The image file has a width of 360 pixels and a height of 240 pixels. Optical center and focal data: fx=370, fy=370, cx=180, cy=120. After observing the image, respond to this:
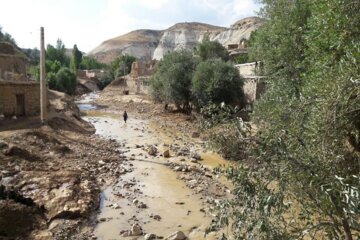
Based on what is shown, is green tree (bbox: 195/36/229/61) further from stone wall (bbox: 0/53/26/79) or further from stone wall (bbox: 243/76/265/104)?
stone wall (bbox: 0/53/26/79)

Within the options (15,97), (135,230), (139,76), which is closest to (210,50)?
(139,76)

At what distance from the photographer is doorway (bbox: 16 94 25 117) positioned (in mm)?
23266

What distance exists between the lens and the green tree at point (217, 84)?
2992cm

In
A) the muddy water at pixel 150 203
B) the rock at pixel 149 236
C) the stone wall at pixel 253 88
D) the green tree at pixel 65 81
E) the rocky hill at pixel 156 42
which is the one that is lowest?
the muddy water at pixel 150 203

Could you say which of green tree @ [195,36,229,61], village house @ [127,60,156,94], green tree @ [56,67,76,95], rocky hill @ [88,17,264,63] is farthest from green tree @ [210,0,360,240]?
rocky hill @ [88,17,264,63]

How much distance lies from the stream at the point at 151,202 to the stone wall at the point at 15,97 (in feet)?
22.4

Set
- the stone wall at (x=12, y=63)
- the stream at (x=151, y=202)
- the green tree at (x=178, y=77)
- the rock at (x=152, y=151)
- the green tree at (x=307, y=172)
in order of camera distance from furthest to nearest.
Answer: the stone wall at (x=12, y=63) → the green tree at (x=178, y=77) → the rock at (x=152, y=151) → the stream at (x=151, y=202) → the green tree at (x=307, y=172)

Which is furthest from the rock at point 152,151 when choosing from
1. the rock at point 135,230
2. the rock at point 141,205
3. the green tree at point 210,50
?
the green tree at point 210,50

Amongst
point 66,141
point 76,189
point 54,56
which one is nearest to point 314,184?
point 76,189

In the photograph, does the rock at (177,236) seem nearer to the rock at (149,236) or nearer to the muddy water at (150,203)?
the muddy water at (150,203)

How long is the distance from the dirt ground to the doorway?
1.52 m

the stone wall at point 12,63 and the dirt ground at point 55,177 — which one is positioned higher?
the stone wall at point 12,63

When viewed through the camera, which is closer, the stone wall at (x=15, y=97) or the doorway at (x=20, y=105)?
the stone wall at (x=15, y=97)

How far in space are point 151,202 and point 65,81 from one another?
50026 millimetres
